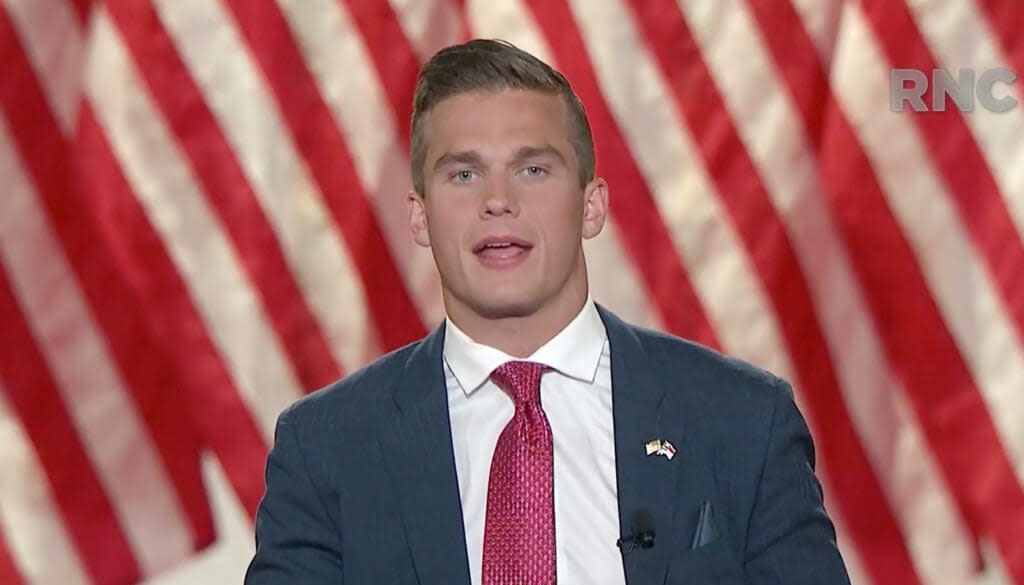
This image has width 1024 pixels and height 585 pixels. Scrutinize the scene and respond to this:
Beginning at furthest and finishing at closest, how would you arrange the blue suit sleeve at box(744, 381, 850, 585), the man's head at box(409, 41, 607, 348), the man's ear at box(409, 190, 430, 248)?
the man's ear at box(409, 190, 430, 248) → the man's head at box(409, 41, 607, 348) → the blue suit sleeve at box(744, 381, 850, 585)

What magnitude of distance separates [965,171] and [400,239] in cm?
86

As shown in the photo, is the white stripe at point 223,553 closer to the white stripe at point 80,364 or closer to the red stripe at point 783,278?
the white stripe at point 80,364

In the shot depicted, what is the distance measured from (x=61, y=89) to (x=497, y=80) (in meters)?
0.95

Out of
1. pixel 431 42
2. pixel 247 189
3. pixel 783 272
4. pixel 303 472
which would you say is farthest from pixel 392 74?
pixel 303 472

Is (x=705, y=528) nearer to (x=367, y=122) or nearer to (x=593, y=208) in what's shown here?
(x=593, y=208)

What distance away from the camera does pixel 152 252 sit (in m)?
2.35

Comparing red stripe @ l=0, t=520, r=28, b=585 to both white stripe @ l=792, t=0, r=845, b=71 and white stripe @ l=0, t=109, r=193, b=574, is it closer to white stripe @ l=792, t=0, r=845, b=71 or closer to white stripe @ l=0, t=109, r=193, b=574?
white stripe @ l=0, t=109, r=193, b=574

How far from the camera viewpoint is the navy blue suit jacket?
1.58 metres

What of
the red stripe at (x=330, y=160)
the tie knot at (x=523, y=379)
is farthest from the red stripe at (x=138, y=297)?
the tie knot at (x=523, y=379)

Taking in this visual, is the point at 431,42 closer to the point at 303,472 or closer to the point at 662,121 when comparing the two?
the point at 662,121

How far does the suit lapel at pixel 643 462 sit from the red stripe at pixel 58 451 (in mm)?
1016

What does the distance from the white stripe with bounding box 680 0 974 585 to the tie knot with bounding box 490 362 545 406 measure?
79cm

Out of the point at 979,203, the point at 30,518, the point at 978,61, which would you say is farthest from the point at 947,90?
the point at 30,518

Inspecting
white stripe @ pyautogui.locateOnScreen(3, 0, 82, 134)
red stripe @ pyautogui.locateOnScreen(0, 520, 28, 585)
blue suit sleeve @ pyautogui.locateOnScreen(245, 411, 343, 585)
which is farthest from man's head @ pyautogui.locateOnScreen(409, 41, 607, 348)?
red stripe @ pyautogui.locateOnScreen(0, 520, 28, 585)
